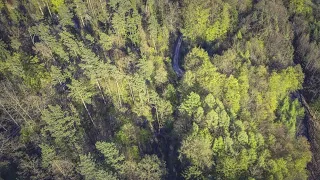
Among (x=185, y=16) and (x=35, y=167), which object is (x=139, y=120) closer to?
(x=35, y=167)

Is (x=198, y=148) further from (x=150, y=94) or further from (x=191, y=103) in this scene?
(x=150, y=94)

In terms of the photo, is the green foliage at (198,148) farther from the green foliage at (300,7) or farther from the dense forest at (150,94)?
the green foliage at (300,7)

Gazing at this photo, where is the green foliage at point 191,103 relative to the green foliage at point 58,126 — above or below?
above

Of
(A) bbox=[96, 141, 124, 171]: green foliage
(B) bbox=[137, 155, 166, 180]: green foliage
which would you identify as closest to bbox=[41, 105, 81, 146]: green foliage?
(A) bbox=[96, 141, 124, 171]: green foliage

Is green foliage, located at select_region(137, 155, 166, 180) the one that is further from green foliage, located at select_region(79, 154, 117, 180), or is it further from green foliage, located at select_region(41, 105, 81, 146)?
green foliage, located at select_region(41, 105, 81, 146)

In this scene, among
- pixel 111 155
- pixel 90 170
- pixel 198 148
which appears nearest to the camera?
pixel 90 170

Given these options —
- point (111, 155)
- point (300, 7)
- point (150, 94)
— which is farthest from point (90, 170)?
point (300, 7)

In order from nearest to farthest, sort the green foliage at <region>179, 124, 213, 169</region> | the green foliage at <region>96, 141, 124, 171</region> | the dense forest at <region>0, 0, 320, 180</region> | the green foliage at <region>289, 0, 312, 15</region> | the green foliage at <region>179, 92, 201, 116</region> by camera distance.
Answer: the green foliage at <region>96, 141, 124, 171</region> → the dense forest at <region>0, 0, 320, 180</region> → the green foliage at <region>179, 124, 213, 169</region> → the green foliage at <region>179, 92, 201, 116</region> → the green foliage at <region>289, 0, 312, 15</region>

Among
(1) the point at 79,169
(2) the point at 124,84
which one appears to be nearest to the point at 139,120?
(2) the point at 124,84

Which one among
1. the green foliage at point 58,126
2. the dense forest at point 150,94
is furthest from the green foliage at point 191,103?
the green foliage at point 58,126

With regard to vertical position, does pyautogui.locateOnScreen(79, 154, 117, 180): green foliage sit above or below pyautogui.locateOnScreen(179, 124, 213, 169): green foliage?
below
